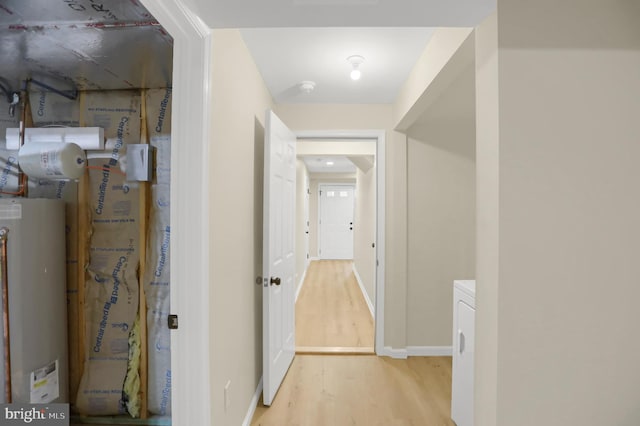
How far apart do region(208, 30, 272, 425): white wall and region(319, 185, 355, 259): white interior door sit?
6.14 meters

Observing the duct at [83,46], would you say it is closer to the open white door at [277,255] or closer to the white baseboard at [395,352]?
the open white door at [277,255]

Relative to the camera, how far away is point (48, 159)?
1.66 metres

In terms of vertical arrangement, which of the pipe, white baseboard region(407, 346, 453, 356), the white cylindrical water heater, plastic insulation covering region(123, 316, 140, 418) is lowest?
white baseboard region(407, 346, 453, 356)

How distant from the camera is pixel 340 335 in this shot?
11.1ft

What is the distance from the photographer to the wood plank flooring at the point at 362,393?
200 centimetres

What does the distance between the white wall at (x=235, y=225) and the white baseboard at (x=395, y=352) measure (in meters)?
1.24

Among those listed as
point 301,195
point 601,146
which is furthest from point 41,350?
point 301,195

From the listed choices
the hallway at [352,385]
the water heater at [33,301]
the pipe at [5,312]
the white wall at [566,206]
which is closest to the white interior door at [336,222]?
the hallway at [352,385]

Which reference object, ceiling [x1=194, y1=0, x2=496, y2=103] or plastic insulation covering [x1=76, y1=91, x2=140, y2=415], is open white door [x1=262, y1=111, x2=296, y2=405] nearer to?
ceiling [x1=194, y1=0, x2=496, y2=103]

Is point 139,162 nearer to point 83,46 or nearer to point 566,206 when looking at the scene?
point 83,46

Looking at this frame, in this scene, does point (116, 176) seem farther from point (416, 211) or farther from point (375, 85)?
point (416, 211)

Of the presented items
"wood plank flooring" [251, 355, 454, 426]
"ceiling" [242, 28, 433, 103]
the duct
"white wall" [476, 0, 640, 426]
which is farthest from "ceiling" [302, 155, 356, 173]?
"white wall" [476, 0, 640, 426]

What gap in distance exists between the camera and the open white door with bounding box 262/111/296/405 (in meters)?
2.10

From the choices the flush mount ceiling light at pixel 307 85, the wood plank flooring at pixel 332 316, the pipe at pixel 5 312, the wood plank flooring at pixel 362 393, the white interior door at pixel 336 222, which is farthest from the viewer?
the white interior door at pixel 336 222
